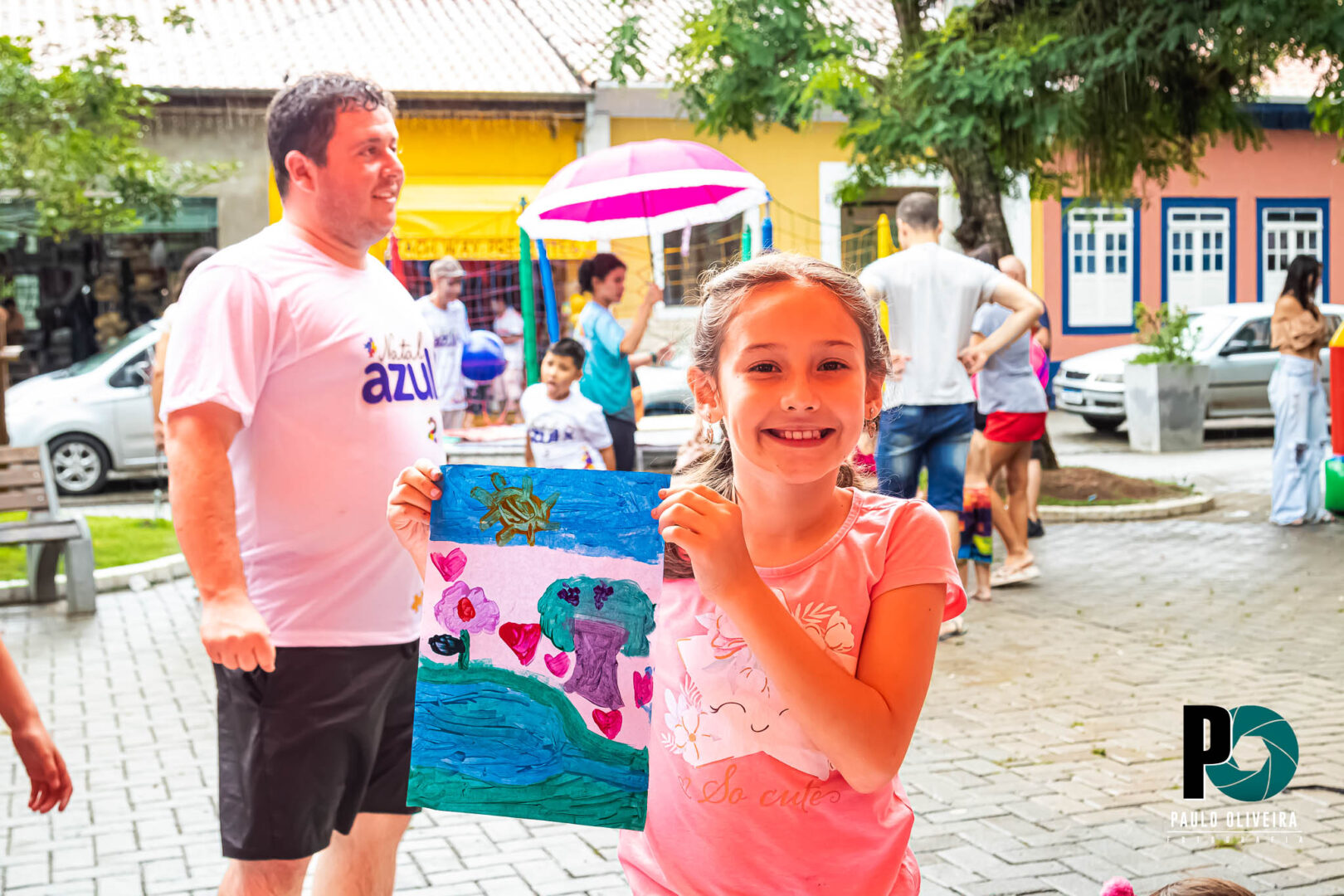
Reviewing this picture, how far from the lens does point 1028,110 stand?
12078 mm

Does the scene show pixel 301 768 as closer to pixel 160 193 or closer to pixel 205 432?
pixel 205 432

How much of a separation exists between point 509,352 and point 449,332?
292 inches

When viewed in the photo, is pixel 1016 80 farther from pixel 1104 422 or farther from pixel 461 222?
pixel 461 222

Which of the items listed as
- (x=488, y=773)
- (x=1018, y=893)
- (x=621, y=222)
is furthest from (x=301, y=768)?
(x=621, y=222)

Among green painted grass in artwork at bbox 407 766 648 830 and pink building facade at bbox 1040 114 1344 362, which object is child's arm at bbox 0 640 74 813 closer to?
green painted grass in artwork at bbox 407 766 648 830

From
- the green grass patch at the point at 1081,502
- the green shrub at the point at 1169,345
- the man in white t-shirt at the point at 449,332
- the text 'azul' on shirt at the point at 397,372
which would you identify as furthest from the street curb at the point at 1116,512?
the text 'azul' on shirt at the point at 397,372

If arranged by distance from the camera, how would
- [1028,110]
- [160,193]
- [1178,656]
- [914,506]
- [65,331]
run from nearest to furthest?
1. [914,506]
2. [1178,656]
3. [1028,110]
4. [160,193]
5. [65,331]

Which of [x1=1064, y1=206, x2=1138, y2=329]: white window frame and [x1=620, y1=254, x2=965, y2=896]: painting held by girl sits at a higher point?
[x1=1064, y1=206, x2=1138, y2=329]: white window frame

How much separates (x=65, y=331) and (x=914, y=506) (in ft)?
74.1

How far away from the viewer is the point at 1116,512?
1239 cm

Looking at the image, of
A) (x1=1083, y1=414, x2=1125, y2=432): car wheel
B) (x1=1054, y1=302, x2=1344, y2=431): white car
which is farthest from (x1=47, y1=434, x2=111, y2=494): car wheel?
(x1=1083, y1=414, x2=1125, y2=432): car wheel

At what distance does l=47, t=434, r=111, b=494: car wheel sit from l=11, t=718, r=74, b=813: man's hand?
555 inches

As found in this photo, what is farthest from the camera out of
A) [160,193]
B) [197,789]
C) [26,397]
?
[26,397]

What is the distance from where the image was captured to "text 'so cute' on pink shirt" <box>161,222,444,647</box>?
119 inches
